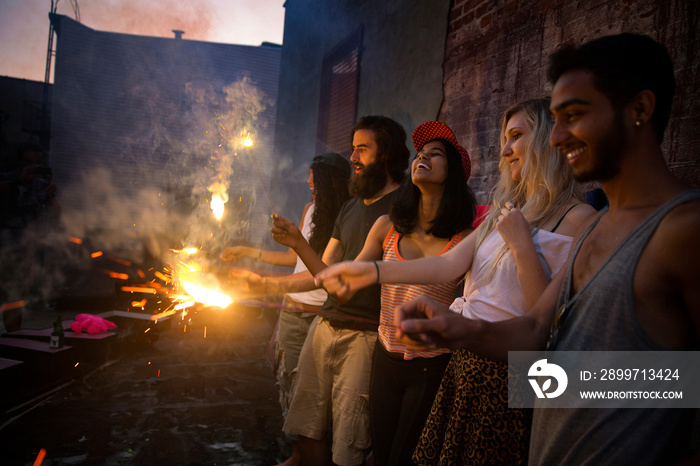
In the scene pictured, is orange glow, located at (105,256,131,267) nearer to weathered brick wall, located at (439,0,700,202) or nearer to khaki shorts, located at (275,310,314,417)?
khaki shorts, located at (275,310,314,417)

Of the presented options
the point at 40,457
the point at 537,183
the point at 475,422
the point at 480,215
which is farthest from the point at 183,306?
the point at 537,183

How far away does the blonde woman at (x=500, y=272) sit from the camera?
1755mm

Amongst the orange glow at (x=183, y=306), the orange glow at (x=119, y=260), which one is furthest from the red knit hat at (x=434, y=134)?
the orange glow at (x=119, y=260)

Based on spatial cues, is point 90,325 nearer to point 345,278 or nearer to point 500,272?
point 345,278

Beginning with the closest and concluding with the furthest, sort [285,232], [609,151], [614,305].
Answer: [614,305] → [609,151] → [285,232]

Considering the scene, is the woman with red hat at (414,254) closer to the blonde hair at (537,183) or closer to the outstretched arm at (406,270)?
the outstretched arm at (406,270)

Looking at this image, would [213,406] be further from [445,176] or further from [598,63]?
[598,63]

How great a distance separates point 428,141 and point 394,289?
1084mm

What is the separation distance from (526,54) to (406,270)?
2634mm

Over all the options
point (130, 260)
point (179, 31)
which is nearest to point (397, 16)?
point (130, 260)

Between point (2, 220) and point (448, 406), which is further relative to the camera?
point (2, 220)

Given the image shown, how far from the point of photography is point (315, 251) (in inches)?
156

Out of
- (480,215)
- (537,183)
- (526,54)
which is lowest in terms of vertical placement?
(480,215)

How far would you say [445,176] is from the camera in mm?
2775
